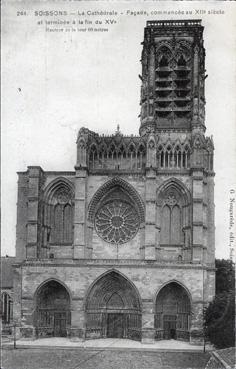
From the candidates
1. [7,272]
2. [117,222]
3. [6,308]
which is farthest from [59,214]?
[6,308]

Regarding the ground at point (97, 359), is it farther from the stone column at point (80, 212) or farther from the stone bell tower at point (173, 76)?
the stone bell tower at point (173, 76)

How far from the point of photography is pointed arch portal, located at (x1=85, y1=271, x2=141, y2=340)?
34.0m

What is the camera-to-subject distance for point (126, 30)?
25031 mm

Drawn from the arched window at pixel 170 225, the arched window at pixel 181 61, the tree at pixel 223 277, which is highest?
the arched window at pixel 181 61

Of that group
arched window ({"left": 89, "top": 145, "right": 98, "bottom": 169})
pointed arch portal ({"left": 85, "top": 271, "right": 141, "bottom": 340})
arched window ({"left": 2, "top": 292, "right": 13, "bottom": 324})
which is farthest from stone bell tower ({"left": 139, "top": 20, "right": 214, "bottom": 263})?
arched window ({"left": 2, "top": 292, "right": 13, "bottom": 324})

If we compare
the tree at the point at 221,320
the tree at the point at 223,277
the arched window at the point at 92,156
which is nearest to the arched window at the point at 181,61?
the arched window at the point at 92,156

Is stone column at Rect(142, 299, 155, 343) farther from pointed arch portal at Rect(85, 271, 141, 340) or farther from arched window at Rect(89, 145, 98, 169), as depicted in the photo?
arched window at Rect(89, 145, 98, 169)

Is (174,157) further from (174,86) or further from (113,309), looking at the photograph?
(113,309)

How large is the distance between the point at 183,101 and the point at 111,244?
11.1 meters

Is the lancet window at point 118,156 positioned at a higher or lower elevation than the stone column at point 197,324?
higher

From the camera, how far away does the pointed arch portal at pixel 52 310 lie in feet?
113

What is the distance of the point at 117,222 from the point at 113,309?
5.79m

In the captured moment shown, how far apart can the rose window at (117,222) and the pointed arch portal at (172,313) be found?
15.1 ft

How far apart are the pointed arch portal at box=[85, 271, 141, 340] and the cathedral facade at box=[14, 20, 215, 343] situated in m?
0.06
